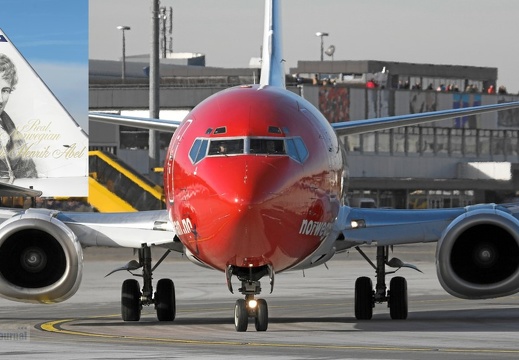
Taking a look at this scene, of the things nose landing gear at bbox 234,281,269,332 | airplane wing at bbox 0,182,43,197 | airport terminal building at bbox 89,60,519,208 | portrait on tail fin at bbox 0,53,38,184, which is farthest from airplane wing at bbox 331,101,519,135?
airport terminal building at bbox 89,60,519,208

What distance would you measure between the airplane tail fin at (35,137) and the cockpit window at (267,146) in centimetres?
5443

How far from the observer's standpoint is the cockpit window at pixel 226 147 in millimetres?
21078

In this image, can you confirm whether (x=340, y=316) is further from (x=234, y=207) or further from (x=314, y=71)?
(x=314, y=71)

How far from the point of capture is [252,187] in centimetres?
2028

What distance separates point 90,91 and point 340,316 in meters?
71.3

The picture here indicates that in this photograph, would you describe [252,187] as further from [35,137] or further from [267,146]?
[35,137]

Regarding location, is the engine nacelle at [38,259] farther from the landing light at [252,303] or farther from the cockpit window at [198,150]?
the cockpit window at [198,150]

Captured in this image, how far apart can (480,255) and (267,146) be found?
5.03m

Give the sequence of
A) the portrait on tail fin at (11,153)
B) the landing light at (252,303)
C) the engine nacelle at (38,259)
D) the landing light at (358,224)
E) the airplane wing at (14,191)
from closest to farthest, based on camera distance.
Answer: the landing light at (252,303)
the engine nacelle at (38,259)
the landing light at (358,224)
the airplane wing at (14,191)
the portrait on tail fin at (11,153)

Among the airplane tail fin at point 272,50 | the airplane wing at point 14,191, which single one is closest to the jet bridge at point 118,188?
the airplane wing at point 14,191

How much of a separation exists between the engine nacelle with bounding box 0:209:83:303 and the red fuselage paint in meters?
2.15

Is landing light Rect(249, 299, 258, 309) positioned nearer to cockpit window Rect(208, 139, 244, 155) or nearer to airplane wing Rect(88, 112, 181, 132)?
cockpit window Rect(208, 139, 244, 155)

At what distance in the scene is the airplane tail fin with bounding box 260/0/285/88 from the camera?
1150 inches

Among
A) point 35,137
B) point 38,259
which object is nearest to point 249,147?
point 38,259
